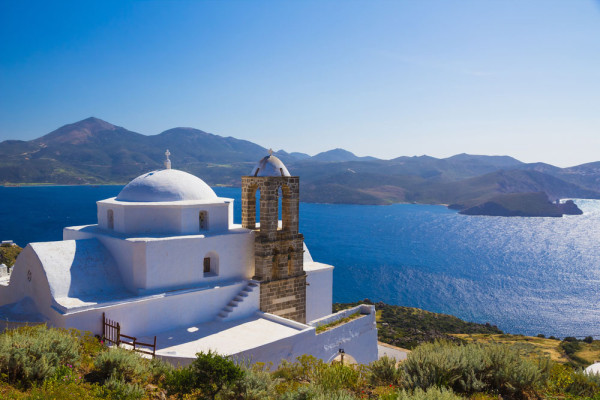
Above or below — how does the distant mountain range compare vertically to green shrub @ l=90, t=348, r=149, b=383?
above

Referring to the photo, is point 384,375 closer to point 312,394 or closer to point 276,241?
point 312,394

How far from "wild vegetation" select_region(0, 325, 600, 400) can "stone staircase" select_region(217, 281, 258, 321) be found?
5.38 metres

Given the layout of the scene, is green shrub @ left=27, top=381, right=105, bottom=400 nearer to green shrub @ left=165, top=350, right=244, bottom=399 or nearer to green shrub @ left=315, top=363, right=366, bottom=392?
green shrub @ left=165, top=350, right=244, bottom=399

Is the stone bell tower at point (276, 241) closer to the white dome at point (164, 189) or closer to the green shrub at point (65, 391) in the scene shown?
the white dome at point (164, 189)

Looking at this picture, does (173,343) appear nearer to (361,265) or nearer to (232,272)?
(232,272)

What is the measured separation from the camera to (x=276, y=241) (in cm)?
1416

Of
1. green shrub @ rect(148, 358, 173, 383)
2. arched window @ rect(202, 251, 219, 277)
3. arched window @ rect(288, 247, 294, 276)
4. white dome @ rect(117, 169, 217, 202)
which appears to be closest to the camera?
green shrub @ rect(148, 358, 173, 383)

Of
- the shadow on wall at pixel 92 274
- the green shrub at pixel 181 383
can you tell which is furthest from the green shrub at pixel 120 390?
the shadow on wall at pixel 92 274

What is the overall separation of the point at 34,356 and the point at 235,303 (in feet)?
22.7

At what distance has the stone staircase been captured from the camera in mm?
12550

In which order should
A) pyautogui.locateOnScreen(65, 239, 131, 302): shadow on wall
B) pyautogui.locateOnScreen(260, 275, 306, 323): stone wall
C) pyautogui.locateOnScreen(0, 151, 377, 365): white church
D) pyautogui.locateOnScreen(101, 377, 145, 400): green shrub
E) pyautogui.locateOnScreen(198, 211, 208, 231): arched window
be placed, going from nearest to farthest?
1. pyautogui.locateOnScreen(101, 377, 145, 400): green shrub
2. pyautogui.locateOnScreen(0, 151, 377, 365): white church
3. pyautogui.locateOnScreen(65, 239, 131, 302): shadow on wall
4. pyautogui.locateOnScreen(198, 211, 208, 231): arched window
5. pyautogui.locateOnScreen(260, 275, 306, 323): stone wall

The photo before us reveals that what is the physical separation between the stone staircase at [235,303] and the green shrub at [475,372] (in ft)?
22.8

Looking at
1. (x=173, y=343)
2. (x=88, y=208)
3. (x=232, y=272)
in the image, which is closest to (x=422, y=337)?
(x=232, y=272)

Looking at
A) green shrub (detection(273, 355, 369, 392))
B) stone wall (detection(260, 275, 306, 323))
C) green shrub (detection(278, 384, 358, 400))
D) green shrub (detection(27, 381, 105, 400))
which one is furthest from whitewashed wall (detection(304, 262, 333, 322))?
green shrub (detection(27, 381, 105, 400))
